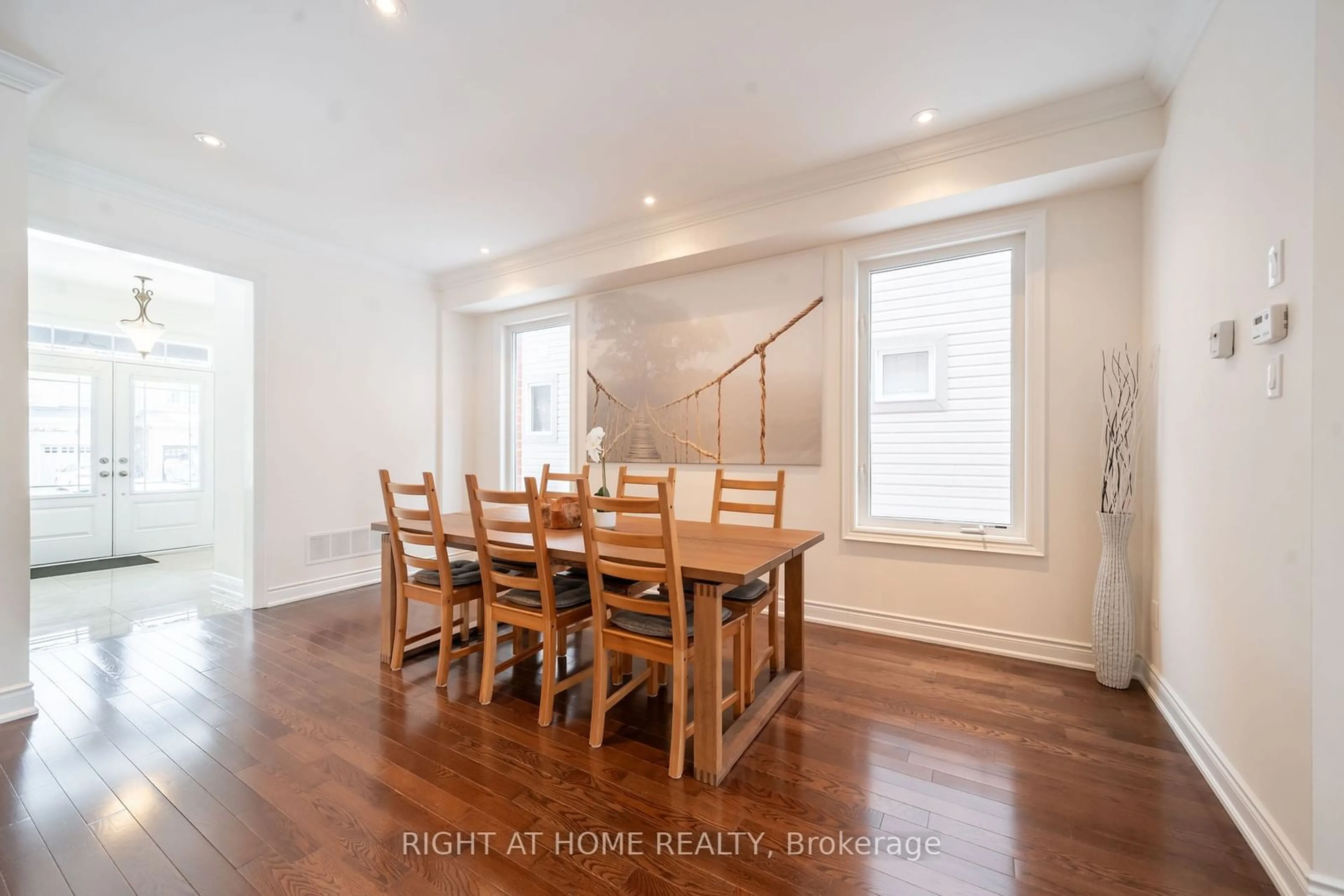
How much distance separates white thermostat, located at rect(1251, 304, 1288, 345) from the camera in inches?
57.1

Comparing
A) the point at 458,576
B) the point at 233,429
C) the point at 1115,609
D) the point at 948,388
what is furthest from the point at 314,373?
the point at 1115,609

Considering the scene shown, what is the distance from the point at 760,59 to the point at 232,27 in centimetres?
209

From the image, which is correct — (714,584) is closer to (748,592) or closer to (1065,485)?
(748,592)

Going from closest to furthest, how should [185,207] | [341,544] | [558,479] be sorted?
[558,479]
[185,207]
[341,544]

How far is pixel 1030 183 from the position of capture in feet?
8.86

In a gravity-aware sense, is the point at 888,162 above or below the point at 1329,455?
above

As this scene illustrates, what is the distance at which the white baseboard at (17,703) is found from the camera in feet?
7.39

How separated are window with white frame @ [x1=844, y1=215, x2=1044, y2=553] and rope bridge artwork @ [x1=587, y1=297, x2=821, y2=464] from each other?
364mm

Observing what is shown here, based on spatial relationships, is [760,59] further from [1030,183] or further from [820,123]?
[1030,183]

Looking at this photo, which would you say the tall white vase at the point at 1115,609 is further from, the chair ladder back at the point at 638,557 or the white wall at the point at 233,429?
the white wall at the point at 233,429

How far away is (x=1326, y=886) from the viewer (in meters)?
1.26

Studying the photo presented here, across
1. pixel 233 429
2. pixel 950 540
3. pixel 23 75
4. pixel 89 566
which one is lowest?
pixel 89 566

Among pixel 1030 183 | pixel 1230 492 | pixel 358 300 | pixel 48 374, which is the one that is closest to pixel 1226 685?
pixel 1230 492

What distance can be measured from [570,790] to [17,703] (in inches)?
98.7
